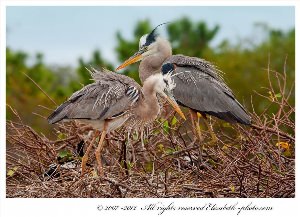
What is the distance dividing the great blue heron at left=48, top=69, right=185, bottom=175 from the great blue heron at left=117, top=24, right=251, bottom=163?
64 centimetres

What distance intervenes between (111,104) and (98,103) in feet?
0.35

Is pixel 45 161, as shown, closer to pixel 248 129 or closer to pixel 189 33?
pixel 248 129

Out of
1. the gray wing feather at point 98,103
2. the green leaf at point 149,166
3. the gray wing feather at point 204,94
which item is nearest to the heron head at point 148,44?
the gray wing feather at point 204,94

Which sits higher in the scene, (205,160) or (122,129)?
(122,129)

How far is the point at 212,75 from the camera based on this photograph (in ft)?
19.9

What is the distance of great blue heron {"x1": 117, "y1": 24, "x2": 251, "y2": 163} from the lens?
5.84 m

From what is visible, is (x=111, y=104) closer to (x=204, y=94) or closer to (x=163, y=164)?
(x=163, y=164)

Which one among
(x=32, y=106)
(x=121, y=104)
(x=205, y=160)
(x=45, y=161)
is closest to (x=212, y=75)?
(x=205, y=160)

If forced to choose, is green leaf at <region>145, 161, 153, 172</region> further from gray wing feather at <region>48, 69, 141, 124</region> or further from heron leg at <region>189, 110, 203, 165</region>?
gray wing feather at <region>48, 69, 141, 124</region>

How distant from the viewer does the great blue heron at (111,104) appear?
4900mm

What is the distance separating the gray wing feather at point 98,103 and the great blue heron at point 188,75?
78 centimetres

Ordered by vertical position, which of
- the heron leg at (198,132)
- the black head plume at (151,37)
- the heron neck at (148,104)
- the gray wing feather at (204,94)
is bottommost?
the heron leg at (198,132)

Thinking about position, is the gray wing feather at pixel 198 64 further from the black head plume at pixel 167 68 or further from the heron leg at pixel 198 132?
the heron leg at pixel 198 132
